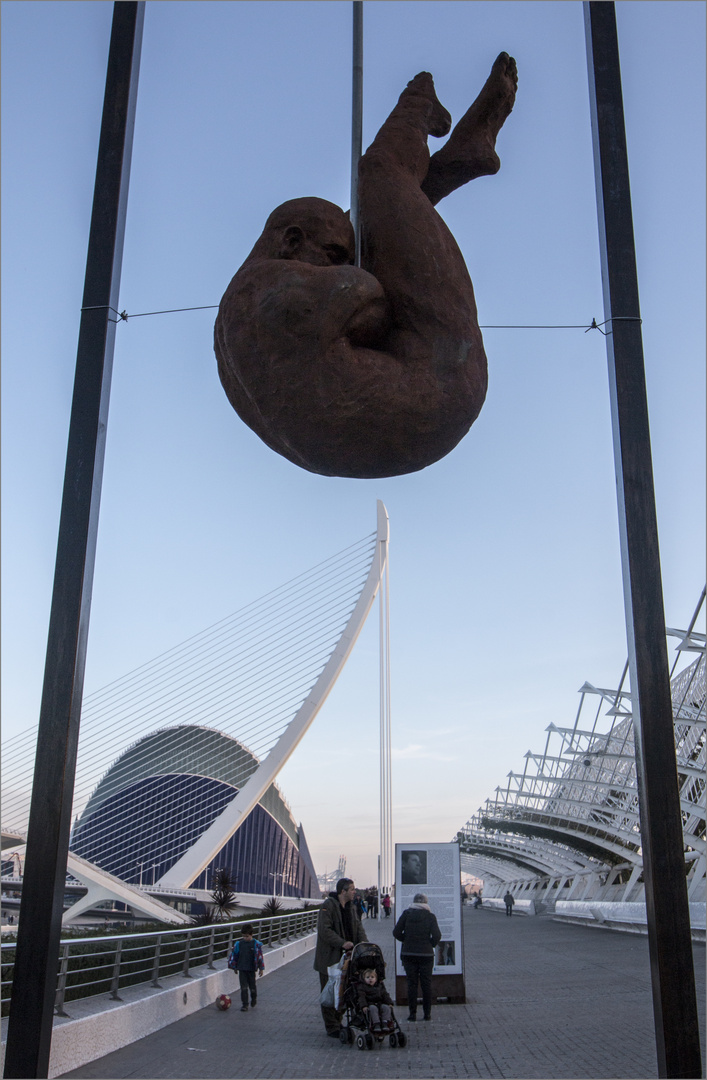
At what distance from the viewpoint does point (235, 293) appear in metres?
2.78

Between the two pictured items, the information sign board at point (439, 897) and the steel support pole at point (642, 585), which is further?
the information sign board at point (439, 897)

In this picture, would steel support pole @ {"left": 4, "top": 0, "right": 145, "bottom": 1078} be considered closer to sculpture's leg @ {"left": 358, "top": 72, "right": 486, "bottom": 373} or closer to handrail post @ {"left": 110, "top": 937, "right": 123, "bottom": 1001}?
sculpture's leg @ {"left": 358, "top": 72, "right": 486, "bottom": 373}

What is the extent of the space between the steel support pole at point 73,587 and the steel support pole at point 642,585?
2.15 metres

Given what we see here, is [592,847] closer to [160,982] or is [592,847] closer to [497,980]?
[497,980]

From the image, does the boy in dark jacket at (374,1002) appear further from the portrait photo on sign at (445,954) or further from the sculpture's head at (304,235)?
the sculpture's head at (304,235)

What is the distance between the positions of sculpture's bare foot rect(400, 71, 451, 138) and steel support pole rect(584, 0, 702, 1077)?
901mm

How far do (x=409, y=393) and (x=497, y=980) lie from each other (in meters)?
10.3

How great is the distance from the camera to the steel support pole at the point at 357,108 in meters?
3.07

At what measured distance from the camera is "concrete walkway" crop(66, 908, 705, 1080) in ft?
17.9

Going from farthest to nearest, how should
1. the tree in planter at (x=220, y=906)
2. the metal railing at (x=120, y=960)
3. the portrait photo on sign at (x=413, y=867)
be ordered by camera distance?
the tree in planter at (x=220, y=906), the portrait photo on sign at (x=413, y=867), the metal railing at (x=120, y=960)

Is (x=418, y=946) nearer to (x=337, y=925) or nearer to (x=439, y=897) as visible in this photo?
(x=337, y=925)

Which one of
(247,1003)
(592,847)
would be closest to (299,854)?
(592,847)

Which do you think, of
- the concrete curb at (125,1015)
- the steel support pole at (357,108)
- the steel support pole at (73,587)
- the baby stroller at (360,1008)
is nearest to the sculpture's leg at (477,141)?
the steel support pole at (357,108)

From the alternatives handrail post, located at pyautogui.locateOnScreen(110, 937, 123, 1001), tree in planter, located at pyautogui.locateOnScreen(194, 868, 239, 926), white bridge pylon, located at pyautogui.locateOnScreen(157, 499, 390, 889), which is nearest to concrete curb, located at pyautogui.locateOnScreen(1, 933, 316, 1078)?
handrail post, located at pyautogui.locateOnScreen(110, 937, 123, 1001)
